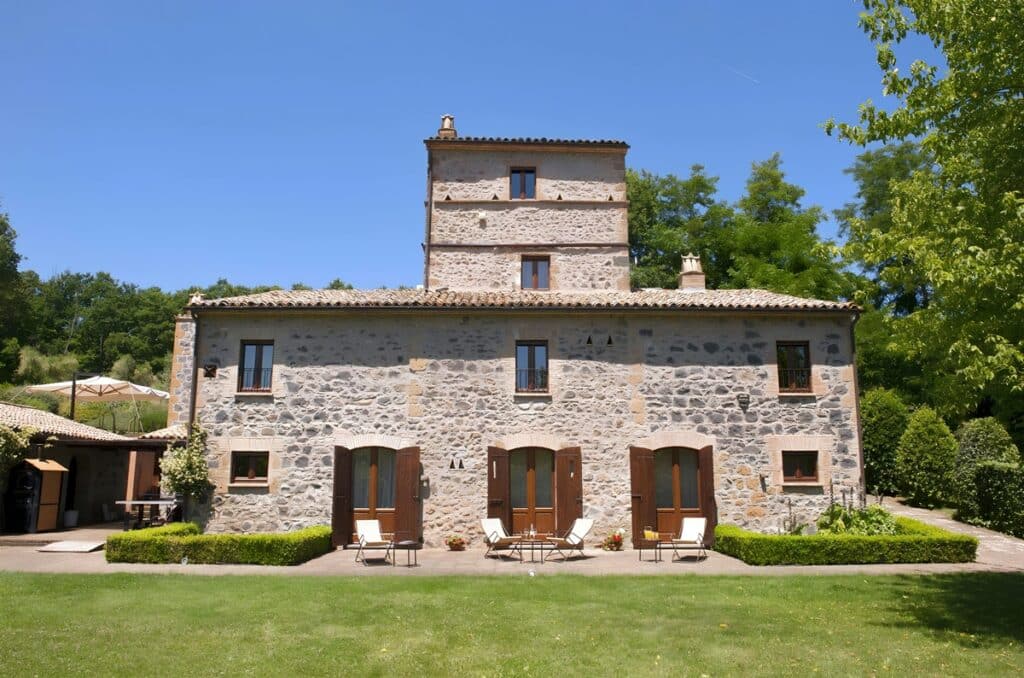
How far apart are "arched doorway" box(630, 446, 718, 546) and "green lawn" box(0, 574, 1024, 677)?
3.70 m

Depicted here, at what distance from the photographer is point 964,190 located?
8.79 meters

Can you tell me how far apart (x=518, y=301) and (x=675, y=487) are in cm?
537

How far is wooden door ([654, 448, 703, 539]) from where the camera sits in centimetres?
1502

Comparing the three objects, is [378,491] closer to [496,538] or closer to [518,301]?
[496,538]

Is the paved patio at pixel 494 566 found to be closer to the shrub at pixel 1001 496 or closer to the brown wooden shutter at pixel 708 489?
the brown wooden shutter at pixel 708 489

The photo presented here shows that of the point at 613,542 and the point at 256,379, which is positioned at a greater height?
the point at 256,379

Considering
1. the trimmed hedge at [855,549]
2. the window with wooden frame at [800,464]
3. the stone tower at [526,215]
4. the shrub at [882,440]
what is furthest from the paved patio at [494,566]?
the shrub at [882,440]

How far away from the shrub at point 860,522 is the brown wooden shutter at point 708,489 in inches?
86.1

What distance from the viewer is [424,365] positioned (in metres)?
15.3

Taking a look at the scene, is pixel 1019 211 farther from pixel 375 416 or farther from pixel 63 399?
Answer: pixel 63 399

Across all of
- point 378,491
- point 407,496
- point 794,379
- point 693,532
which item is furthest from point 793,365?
point 378,491

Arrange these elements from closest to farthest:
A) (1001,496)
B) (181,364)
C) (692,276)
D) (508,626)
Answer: (508,626)
(1001,496)
(692,276)
(181,364)

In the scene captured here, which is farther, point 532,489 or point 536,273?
point 536,273

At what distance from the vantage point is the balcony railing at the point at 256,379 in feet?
50.5
